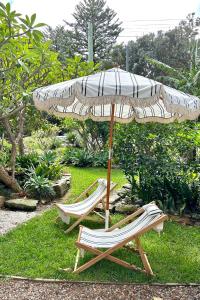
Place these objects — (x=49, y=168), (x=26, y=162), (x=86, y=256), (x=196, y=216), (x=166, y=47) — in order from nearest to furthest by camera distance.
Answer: (x=86, y=256) → (x=196, y=216) → (x=49, y=168) → (x=26, y=162) → (x=166, y=47)

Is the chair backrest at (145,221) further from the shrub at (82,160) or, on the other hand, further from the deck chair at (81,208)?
the shrub at (82,160)

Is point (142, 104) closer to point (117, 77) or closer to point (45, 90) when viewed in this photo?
point (117, 77)

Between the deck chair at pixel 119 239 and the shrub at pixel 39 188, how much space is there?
3521mm

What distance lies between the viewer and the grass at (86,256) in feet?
14.5

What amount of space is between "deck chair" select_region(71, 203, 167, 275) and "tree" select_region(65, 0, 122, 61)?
4569 cm

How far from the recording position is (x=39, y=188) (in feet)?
27.5

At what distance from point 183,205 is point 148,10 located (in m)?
39.8

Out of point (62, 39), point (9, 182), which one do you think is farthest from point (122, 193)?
point (62, 39)

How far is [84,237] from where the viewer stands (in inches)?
190

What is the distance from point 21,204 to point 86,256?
3125 mm

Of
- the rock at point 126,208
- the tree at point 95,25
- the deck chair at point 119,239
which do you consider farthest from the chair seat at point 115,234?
the tree at point 95,25

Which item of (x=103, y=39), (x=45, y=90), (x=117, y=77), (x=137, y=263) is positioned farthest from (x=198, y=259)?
(x=103, y=39)

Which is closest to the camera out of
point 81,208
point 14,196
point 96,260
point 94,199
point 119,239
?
point 96,260

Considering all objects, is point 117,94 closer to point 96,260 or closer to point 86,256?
point 96,260
